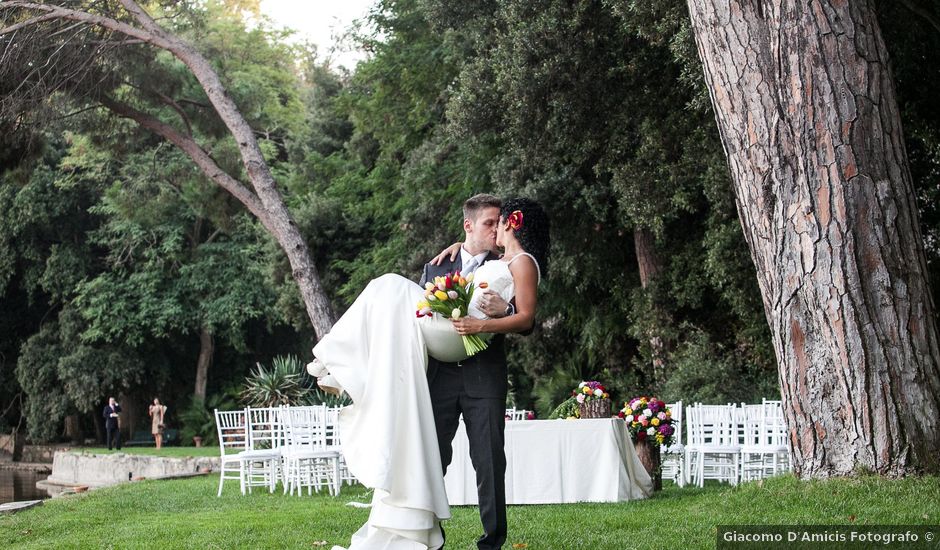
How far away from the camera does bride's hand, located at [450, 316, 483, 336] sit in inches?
196

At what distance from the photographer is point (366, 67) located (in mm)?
22344

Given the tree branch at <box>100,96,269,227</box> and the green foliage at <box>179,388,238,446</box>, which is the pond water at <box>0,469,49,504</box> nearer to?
the green foliage at <box>179,388,238,446</box>

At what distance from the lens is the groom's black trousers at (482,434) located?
506 centimetres

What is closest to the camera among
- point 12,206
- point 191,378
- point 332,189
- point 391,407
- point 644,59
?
point 391,407

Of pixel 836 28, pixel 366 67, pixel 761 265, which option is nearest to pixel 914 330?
pixel 761 265

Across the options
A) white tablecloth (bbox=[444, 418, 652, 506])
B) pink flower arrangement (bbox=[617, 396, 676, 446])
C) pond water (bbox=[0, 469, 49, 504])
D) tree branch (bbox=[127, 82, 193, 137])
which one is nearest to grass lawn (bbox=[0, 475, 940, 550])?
white tablecloth (bbox=[444, 418, 652, 506])

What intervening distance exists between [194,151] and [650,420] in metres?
12.0

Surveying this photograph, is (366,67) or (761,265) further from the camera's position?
(366,67)

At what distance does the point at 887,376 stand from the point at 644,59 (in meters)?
8.82

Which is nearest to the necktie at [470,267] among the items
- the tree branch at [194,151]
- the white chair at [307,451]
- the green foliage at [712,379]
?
the white chair at [307,451]

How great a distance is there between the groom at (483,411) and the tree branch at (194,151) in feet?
46.3

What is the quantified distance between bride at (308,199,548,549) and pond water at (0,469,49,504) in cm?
1616

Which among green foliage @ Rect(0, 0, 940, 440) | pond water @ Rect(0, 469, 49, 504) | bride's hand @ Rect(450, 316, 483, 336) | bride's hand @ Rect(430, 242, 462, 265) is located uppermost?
green foliage @ Rect(0, 0, 940, 440)

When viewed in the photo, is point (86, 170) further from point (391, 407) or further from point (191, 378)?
point (391, 407)
